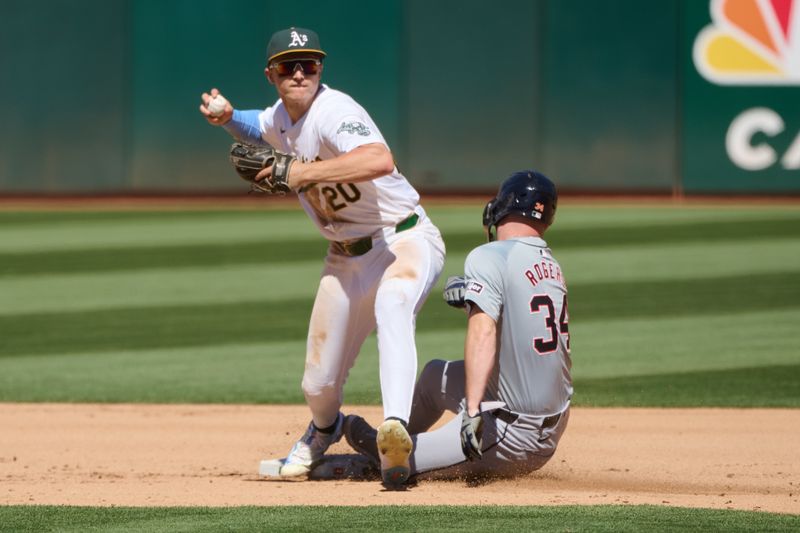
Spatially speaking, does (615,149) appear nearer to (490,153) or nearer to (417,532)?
(490,153)

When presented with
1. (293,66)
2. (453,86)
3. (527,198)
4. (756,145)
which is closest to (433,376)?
(527,198)

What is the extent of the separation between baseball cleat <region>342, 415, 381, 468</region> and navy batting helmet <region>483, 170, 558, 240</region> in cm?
117

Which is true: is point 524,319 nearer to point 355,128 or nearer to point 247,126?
point 355,128

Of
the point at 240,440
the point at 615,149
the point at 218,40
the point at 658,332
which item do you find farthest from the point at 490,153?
the point at 240,440

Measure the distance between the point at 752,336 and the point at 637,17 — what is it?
31.5 ft

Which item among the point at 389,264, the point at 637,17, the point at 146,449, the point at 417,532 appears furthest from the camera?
the point at 637,17

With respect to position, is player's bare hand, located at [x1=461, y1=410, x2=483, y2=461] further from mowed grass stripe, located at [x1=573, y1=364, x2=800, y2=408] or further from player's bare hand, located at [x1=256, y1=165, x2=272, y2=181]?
mowed grass stripe, located at [x1=573, y1=364, x2=800, y2=408]

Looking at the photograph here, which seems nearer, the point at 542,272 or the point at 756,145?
the point at 542,272

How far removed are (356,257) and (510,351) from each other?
821 mm

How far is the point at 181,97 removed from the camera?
1917 cm

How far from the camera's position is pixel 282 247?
15.1m

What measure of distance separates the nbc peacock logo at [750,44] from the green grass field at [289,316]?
230 centimetres

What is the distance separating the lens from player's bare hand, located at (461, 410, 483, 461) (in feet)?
17.7

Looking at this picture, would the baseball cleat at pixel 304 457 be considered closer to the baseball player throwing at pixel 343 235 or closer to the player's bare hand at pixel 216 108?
the baseball player throwing at pixel 343 235
